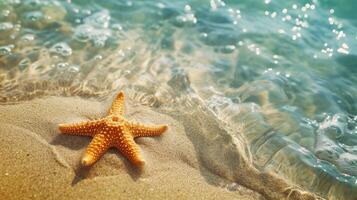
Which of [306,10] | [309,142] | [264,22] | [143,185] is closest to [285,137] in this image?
[309,142]

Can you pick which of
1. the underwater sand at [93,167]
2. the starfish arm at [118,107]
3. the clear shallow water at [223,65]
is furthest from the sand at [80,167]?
the clear shallow water at [223,65]

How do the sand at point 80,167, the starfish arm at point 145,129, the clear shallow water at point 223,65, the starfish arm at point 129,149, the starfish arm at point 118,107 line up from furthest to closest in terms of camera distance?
the clear shallow water at point 223,65, the starfish arm at point 118,107, the starfish arm at point 145,129, the starfish arm at point 129,149, the sand at point 80,167

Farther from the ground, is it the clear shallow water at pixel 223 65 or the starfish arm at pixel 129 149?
the starfish arm at pixel 129 149

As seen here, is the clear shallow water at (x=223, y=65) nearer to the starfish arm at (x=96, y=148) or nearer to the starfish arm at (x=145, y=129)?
the starfish arm at (x=145, y=129)

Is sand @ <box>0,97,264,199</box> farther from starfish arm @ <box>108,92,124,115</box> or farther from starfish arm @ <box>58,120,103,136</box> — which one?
starfish arm @ <box>108,92,124,115</box>

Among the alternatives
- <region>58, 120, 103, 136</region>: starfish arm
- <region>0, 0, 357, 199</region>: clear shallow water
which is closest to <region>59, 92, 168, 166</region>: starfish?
<region>58, 120, 103, 136</region>: starfish arm

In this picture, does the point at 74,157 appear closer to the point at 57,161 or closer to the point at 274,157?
the point at 57,161

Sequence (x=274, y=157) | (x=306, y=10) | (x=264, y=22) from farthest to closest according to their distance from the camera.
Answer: (x=306, y=10)
(x=264, y=22)
(x=274, y=157)

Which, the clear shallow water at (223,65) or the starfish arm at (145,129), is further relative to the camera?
the clear shallow water at (223,65)
